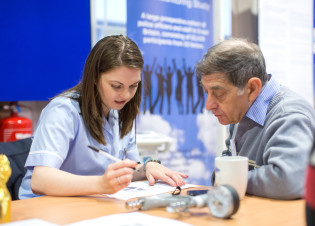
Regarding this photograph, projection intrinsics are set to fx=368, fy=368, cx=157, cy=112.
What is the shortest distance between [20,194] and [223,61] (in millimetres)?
976

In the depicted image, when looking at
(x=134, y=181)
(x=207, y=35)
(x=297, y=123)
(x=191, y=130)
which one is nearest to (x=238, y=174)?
(x=297, y=123)

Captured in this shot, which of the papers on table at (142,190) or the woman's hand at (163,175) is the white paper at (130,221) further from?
the woman's hand at (163,175)

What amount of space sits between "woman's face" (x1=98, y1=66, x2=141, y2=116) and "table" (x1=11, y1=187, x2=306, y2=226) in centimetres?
54

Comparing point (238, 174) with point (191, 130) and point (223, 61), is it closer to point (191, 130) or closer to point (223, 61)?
point (223, 61)

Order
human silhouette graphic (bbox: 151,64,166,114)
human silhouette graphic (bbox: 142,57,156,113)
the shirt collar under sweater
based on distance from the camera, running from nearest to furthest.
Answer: the shirt collar under sweater < human silhouette graphic (bbox: 142,57,156,113) < human silhouette graphic (bbox: 151,64,166,114)

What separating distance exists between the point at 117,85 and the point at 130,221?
31.4 inches

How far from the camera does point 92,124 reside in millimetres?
1577

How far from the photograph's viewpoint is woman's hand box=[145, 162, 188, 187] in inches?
54.3

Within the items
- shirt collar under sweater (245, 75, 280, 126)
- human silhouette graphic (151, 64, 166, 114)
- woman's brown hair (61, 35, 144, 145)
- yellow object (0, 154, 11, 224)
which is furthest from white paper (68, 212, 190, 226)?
human silhouette graphic (151, 64, 166, 114)

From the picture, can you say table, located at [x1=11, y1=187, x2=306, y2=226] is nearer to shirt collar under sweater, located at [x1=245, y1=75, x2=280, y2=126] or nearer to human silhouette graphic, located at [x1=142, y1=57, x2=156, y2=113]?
shirt collar under sweater, located at [x1=245, y1=75, x2=280, y2=126]

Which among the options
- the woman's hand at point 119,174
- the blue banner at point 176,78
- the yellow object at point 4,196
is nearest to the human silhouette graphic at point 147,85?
the blue banner at point 176,78

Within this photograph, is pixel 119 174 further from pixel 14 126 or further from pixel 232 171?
pixel 14 126

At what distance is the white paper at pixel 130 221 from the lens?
0.85m

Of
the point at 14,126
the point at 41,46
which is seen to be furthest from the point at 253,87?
the point at 14,126
